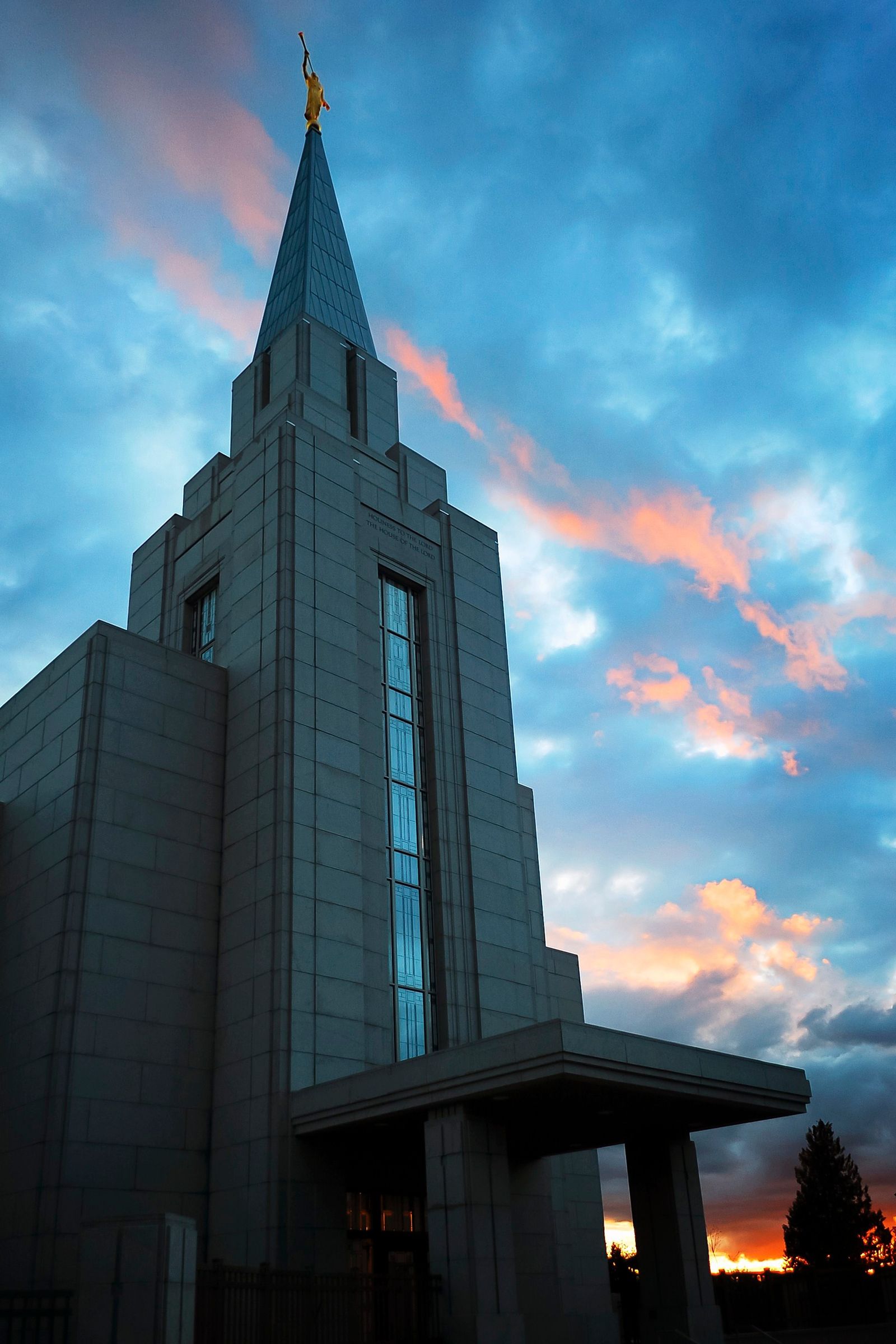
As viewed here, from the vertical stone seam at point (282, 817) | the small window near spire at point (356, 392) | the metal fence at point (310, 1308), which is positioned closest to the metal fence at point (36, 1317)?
the metal fence at point (310, 1308)

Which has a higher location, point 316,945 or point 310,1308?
point 316,945

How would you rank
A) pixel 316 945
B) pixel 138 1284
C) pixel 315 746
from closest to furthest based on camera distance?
1. pixel 138 1284
2. pixel 316 945
3. pixel 315 746

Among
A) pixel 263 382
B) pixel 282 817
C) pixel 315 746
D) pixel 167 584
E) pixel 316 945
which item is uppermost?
pixel 263 382

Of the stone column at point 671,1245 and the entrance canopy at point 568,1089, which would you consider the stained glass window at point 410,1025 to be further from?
the stone column at point 671,1245

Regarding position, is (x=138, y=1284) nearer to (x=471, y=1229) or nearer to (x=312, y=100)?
(x=471, y=1229)

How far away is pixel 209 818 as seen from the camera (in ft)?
105

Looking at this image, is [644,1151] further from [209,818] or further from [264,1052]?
[209,818]

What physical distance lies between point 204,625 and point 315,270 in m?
16.2

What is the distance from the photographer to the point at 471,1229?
21594mm

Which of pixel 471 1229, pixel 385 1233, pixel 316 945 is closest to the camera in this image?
pixel 471 1229

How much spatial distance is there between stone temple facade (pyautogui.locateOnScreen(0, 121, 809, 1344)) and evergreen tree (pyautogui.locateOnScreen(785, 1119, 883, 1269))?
1243 inches

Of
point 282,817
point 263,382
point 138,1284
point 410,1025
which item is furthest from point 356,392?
point 138,1284

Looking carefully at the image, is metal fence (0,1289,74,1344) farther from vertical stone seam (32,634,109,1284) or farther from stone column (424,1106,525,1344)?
stone column (424,1106,525,1344)

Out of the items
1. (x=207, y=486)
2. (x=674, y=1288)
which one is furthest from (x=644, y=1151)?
(x=207, y=486)
